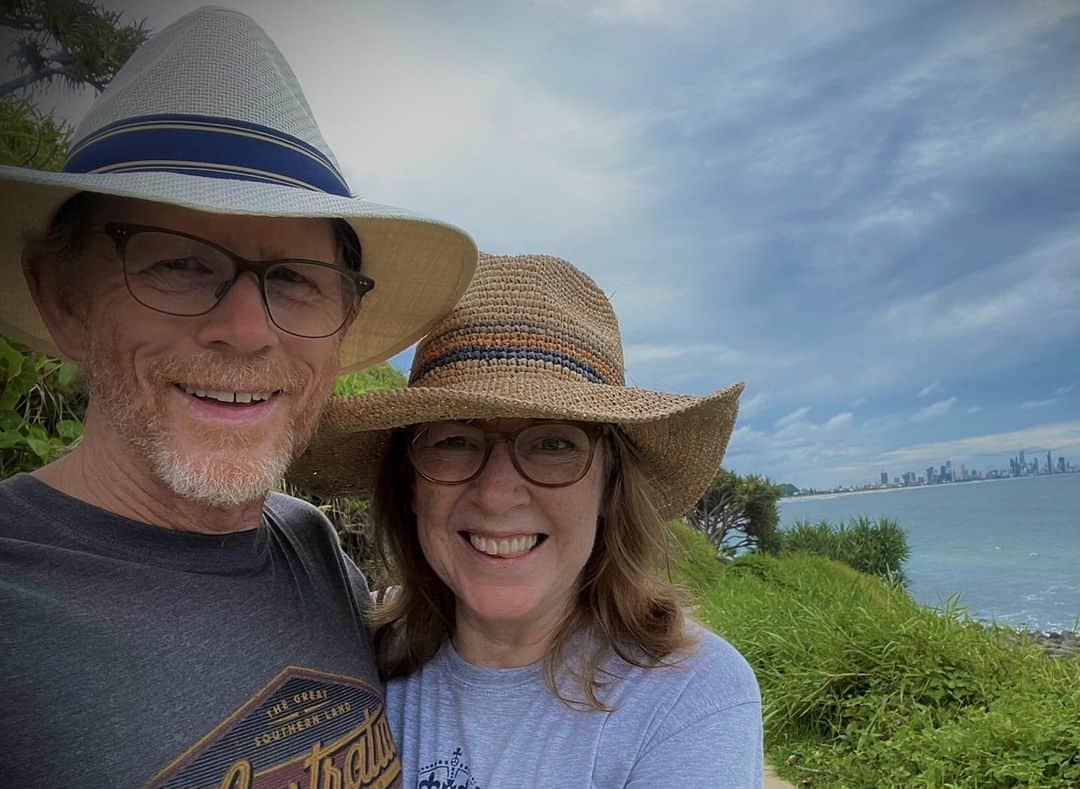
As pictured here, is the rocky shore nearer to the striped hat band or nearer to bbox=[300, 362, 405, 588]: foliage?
bbox=[300, 362, 405, 588]: foliage

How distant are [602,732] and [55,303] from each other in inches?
56.9

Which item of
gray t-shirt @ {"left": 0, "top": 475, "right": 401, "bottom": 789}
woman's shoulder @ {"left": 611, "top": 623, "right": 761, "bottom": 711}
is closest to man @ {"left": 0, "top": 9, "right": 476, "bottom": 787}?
gray t-shirt @ {"left": 0, "top": 475, "right": 401, "bottom": 789}

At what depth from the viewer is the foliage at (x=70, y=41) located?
3.93 metres

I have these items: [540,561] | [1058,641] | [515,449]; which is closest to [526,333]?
[515,449]

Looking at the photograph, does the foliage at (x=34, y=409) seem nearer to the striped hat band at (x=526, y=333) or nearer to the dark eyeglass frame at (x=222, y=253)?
the dark eyeglass frame at (x=222, y=253)

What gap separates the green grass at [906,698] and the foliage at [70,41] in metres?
4.20

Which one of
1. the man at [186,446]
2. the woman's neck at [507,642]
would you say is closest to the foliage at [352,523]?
the woman's neck at [507,642]

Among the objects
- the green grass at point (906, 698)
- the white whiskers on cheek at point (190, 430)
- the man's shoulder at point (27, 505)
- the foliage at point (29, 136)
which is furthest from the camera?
the green grass at point (906, 698)

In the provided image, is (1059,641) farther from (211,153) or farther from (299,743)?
(211,153)

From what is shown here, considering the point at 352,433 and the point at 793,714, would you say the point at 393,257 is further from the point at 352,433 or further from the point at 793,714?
the point at 793,714

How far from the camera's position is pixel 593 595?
204 centimetres

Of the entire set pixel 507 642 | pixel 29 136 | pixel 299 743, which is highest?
pixel 29 136

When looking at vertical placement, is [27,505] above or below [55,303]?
below

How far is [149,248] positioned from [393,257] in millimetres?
623
